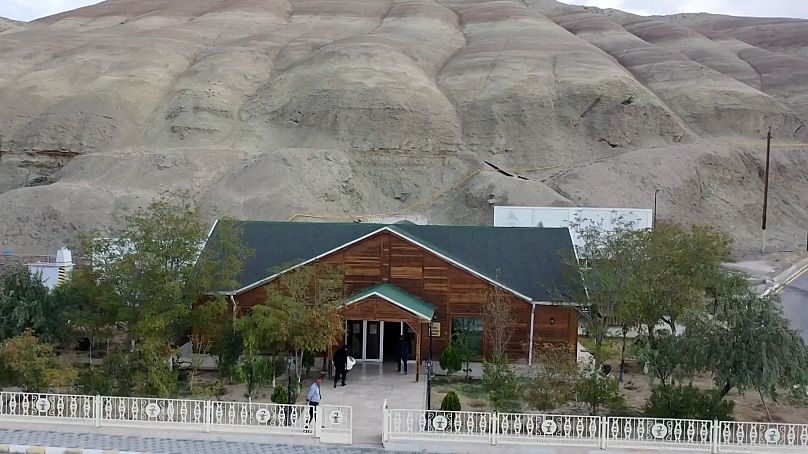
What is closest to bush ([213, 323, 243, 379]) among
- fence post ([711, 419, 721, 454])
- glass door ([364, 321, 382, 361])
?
glass door ([364, 321, 382, 361])

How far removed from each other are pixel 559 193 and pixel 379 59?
94.1 ft

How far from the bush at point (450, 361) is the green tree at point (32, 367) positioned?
1042 centimetres

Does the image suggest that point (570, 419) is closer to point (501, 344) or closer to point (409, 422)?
point (409, 422)

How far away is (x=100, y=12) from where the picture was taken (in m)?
116

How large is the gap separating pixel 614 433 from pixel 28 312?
1712 cm

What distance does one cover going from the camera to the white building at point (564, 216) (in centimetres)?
3772

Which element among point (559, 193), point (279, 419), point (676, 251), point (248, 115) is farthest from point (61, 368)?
point (248, 115)

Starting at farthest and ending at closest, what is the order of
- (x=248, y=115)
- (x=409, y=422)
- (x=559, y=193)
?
(x=248, y=115) < (x=559, y=193) < (x=409, y=422)

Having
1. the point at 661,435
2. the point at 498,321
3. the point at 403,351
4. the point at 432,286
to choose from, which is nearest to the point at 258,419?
the point at 403,351

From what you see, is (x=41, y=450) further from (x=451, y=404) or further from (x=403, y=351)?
(x=403, y=351)

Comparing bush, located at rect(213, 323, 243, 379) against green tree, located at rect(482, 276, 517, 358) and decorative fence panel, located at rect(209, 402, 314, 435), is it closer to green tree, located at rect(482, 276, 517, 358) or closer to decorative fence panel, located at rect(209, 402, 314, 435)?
decorative fence panel, located at rect(209, 402, 314, 435)

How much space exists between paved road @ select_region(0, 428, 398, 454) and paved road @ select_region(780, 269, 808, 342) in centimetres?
2253

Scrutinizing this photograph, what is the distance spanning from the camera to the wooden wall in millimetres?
24750

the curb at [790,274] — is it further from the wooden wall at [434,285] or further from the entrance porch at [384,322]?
the entrance porch at [384,322]
